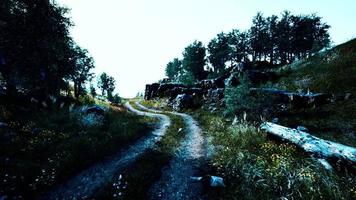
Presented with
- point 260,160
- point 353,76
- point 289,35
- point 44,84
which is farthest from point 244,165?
point 289,35

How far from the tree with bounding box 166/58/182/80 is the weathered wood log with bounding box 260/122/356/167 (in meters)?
85.5

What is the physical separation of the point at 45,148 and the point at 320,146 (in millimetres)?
12398

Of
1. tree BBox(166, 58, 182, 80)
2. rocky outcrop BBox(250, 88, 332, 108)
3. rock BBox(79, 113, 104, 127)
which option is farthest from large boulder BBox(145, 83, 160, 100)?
rock BBox(79, 113, 104, 127)

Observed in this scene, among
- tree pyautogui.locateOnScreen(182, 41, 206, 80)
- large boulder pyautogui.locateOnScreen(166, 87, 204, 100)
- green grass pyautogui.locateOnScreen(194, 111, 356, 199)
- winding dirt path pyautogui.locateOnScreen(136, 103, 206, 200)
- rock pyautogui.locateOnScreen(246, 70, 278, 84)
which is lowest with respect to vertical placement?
winding dirt path pyautogui.locateOnScreen(136, 103, 206, 200)

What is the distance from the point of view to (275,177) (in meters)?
6.63

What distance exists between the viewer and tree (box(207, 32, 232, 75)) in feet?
237

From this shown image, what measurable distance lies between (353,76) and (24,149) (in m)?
28.1

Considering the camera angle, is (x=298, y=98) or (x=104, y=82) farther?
(x=104, y=82)

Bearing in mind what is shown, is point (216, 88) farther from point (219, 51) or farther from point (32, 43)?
point (219, 51)

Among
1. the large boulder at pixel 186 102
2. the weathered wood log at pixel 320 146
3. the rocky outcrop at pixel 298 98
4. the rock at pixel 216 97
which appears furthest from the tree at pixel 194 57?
the weathered wood log at pixel 320 146

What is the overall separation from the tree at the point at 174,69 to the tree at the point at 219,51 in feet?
74.7

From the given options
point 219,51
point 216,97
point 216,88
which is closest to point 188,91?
point 216,88

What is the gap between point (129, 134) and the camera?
42.8 feet

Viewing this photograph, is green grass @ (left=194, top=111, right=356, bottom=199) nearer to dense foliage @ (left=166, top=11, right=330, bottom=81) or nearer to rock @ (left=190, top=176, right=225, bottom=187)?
rock @ (left=190, top=176, right=225, bottom=187)
